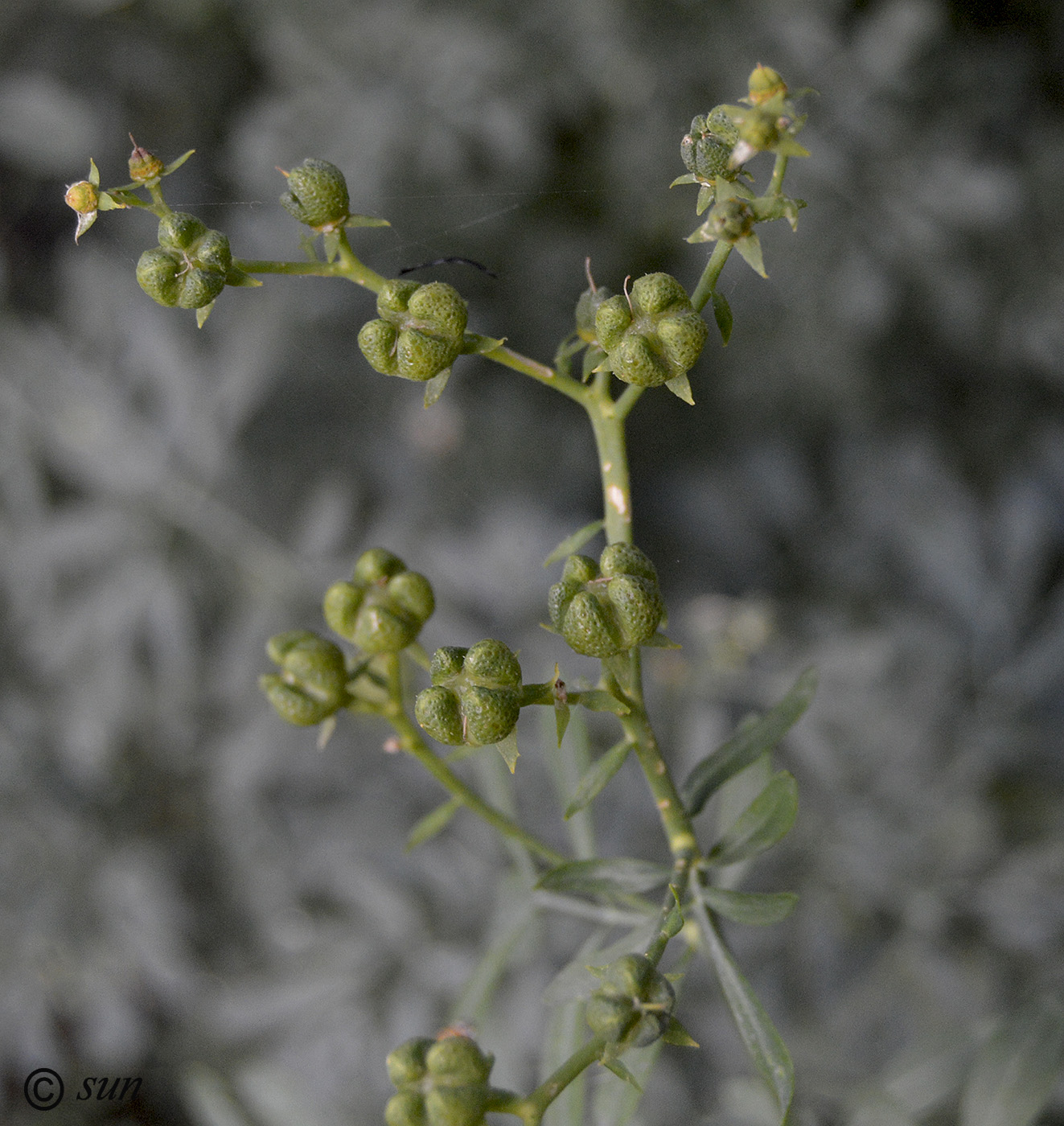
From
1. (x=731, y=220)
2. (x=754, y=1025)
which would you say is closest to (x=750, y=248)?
(x=731, y=220)

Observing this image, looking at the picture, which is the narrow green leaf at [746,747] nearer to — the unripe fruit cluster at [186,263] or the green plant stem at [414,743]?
the green plant stem at [414,743]

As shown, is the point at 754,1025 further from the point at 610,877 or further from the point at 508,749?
the point at 508,749

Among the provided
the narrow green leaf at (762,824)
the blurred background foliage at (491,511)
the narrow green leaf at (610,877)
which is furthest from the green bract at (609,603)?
the blurred background foliage at (491,511)

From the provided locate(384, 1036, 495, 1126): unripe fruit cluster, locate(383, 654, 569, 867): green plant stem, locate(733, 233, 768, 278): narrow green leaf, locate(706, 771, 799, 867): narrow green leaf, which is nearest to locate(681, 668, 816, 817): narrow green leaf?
locate(706, 771, 799, 867): narrow green leaf

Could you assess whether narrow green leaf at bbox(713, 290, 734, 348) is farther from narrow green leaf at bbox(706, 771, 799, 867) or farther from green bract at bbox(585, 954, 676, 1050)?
green bract at bbox(585, 954, 676, 1050)

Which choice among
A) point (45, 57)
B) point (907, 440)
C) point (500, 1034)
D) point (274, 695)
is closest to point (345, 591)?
point (274, 695)

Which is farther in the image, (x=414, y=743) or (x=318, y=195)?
(x=414, y=743)
